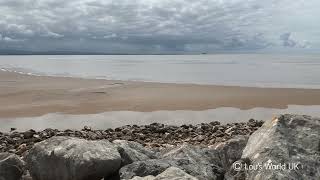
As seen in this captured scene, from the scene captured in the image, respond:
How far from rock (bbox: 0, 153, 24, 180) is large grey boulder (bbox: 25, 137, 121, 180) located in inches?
11.0

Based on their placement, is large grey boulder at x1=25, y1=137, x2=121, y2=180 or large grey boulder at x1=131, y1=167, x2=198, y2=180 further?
large grey boulder at x1=25, y1=137, x2=121, y2=180

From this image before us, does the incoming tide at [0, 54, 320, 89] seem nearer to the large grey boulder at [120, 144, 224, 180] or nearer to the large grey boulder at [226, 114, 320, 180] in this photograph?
the large grey boulder at [120, 144, 224, 180]

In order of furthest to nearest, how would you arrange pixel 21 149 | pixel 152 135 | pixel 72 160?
1. pixel 152 135
2. pixel 21 149
3. pixel 72 160

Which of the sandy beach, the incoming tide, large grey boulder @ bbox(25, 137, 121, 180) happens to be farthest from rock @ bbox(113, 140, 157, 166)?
the incoming tide

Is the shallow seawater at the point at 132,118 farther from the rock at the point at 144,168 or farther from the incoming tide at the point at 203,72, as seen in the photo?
the incoming tide at the point at 203,72

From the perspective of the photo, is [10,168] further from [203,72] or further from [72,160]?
[203,72]

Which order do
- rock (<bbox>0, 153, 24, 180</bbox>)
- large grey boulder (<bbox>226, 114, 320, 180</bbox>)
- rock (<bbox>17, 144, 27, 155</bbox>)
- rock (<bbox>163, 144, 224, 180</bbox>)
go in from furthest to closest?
rock (<bbox>17, 144, 27, 155</bbox>) → rock (<bbox>0, 153, 24, 180</bbox>) → rock (<bbox>163, 144, 224, 180</bbox>) → large grey boulder (<bbox>226, 114, 320, 180</bbox>)

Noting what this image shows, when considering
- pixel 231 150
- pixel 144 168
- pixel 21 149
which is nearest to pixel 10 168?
pixel 144 168

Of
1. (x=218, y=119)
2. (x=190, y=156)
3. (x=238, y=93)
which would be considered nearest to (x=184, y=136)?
(x=218, y=119)

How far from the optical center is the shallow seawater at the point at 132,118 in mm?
15820

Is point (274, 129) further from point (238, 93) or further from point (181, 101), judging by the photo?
point (238, 93)

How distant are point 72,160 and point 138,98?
1656cm

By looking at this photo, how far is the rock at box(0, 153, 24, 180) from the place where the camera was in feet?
22.5

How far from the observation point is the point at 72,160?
6309mm
